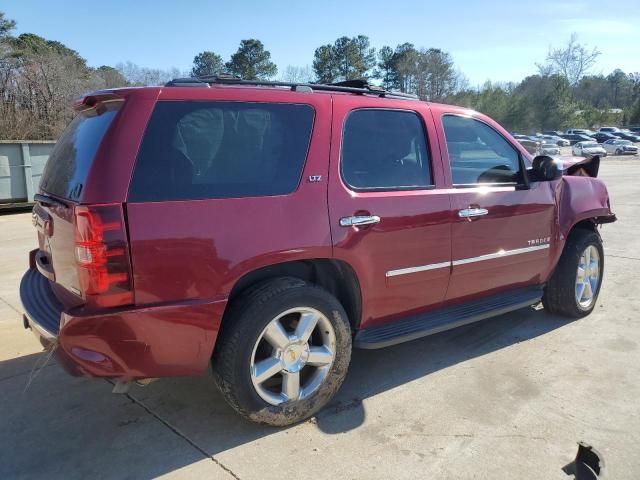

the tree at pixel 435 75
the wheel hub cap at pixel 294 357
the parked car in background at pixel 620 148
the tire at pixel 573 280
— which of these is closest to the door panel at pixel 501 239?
the tire at pixel 573 280

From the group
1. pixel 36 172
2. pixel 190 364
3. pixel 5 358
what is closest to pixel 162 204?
pixel 190 364

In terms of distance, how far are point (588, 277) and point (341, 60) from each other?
61940 mm

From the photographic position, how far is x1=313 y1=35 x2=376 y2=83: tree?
6072 cm

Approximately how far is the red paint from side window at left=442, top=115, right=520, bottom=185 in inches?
4.4

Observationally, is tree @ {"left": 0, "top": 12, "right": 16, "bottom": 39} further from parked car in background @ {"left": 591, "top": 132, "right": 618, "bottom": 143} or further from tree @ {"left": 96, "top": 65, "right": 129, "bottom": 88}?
parked car in background @ {"left": 591, "top": 132, "right": 618, "bottom": 143}

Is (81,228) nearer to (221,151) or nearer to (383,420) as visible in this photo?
(221,151)

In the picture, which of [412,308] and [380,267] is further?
[412,308]

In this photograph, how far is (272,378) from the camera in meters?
3.13

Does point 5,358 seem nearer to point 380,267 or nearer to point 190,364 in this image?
point 190,364

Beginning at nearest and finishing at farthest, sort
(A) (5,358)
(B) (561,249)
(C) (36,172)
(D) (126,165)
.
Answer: (D) (126,165) → (A) (5,358) → (B) (561,249) → (C) (36,172)

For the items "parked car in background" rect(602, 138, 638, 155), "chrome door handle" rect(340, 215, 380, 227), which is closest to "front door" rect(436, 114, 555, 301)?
"chrome door handle" rect(340, 215, 380, 227)

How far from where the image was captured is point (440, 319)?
3.70 metres

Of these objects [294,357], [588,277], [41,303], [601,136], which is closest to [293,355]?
[294,357]

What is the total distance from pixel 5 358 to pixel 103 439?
62.8 inches
